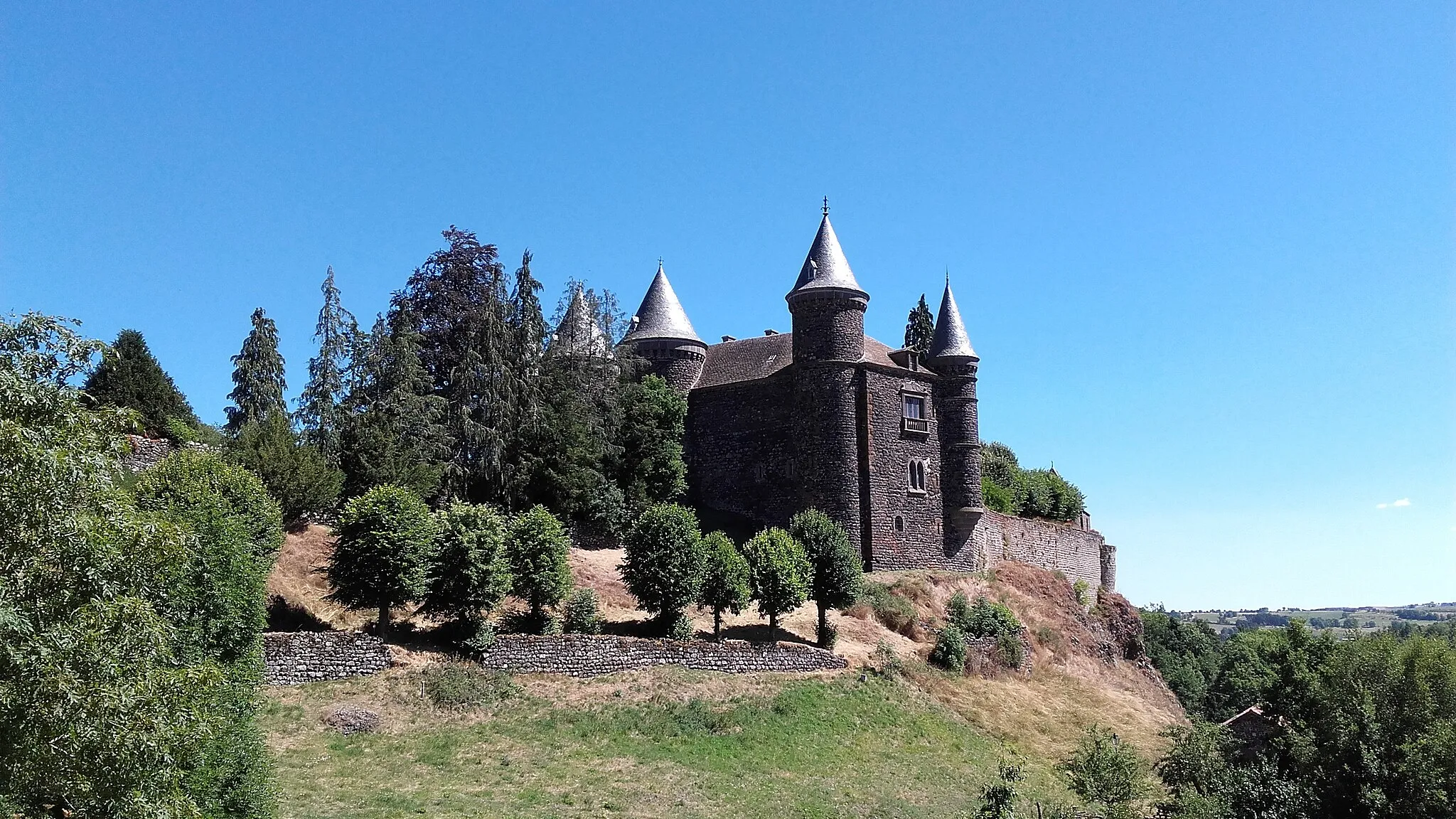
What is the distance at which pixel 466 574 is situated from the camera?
95.4ft

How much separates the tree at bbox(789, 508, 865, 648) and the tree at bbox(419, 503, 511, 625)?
44.7 ft

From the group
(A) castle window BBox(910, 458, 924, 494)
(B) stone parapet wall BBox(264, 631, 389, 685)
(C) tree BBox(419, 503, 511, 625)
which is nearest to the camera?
(B) stone parapet wall BBox(264, 631, 389, 685)

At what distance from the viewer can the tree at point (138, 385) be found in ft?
135

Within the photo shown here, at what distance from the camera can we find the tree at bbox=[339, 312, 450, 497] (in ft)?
126

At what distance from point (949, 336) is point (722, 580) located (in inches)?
864

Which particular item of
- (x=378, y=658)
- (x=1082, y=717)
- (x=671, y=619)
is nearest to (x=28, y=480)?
(x=378, y=658)

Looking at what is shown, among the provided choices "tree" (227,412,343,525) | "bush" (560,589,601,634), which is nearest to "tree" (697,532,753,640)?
"bush" (560,589,601,634)

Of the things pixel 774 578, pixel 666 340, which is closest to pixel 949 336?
pixel 666 340

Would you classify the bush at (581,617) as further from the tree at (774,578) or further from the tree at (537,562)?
the tree at (774,578)

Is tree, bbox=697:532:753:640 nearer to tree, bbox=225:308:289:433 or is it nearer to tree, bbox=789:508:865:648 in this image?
tree, bbox=789:508:865:648

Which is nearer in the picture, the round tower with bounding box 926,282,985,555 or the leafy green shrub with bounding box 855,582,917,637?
the leafy green shrub with bounding box 855,582,917,637

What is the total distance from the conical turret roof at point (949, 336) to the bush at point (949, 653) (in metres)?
15.2

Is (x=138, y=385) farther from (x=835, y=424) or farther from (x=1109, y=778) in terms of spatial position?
(x=1109, y=778)

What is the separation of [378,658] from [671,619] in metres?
10.2
